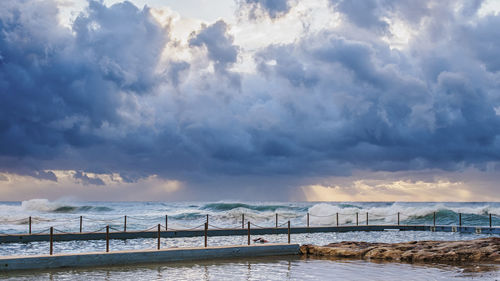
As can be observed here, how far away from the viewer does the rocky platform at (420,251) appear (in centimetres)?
1714

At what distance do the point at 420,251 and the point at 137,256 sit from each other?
944cm

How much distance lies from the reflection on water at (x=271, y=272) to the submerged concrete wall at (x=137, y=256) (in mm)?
643

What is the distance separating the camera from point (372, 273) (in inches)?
570

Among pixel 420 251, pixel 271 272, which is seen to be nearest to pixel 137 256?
pixel 271 272

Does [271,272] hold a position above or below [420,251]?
below

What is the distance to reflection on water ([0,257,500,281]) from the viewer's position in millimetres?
13555

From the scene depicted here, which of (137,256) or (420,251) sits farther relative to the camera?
(420,251)

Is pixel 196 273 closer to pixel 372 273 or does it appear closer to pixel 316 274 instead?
pixel 316 274

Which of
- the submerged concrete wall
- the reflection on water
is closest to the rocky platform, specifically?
the reflection on water

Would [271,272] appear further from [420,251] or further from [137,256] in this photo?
[420,251]

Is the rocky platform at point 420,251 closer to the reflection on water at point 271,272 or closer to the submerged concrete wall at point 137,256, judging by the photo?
the reflection on water at point 271,272

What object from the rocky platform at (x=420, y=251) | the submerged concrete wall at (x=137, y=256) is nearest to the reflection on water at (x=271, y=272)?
the submerged concrete wall at (x=137, y=256)

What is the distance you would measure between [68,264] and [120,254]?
1.56 metres

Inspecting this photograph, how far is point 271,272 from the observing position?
575 inches
